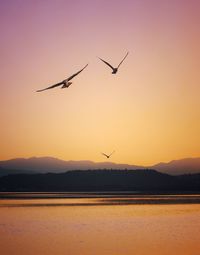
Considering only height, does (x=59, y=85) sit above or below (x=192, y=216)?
above

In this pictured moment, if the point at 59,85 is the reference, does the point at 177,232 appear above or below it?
below

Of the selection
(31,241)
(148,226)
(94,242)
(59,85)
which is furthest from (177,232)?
(59,85)

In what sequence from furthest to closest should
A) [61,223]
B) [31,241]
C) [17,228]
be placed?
1. [61,223]
2. [17,228]
3. [31,241]

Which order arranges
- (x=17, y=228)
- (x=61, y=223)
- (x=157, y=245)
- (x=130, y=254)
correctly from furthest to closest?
(x=61, y=223) → (x=17, y=228) → (x=157, y=245) → (x=130, y=254)

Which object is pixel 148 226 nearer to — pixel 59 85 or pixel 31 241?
pixel 31 241

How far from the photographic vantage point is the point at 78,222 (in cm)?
4788

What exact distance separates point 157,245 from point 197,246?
7.07ft

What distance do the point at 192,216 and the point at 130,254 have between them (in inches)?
991

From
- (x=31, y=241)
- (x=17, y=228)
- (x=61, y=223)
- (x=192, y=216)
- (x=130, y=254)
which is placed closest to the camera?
(x=130, y=254)

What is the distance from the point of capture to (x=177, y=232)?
39.3 metres

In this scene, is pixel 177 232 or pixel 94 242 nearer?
pixel 94 242

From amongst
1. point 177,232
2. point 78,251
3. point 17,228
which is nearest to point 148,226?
point 177,232

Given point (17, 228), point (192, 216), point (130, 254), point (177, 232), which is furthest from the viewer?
point (192, 216)

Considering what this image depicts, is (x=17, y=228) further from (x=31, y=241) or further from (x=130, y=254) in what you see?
(x=130, y=254)
